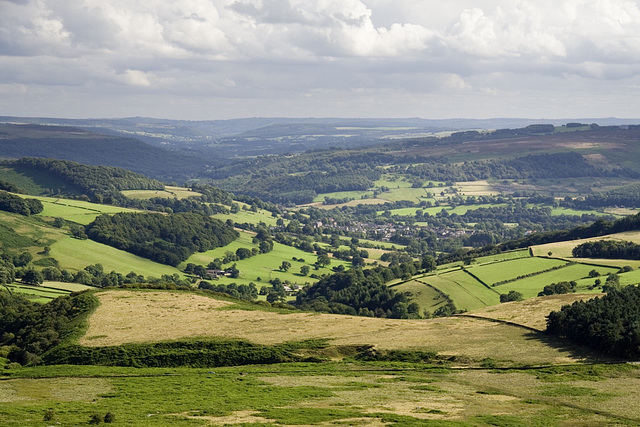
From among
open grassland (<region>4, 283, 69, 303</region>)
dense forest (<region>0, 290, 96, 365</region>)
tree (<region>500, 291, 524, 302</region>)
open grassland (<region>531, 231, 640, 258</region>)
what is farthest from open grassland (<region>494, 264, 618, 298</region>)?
open grassland (<region>4, 283, 69, 303</region>)

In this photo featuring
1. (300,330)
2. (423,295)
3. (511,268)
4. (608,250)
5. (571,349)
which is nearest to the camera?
(571,349)

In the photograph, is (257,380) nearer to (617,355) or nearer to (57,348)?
(57,348)

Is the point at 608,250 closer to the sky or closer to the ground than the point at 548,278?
closer to the sky

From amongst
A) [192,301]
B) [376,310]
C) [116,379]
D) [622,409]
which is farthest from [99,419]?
[376,310]

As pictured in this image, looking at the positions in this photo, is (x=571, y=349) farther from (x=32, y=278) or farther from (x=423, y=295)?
(x=32, y=278)

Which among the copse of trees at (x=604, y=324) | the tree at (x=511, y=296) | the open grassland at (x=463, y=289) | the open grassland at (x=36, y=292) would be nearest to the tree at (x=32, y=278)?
the open grassland at (x=36, y=292)

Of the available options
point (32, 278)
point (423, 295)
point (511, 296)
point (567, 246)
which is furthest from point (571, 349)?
point (32, 278)

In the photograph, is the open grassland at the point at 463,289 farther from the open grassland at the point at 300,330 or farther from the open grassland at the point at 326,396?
the open grassland at the point at 326,396
